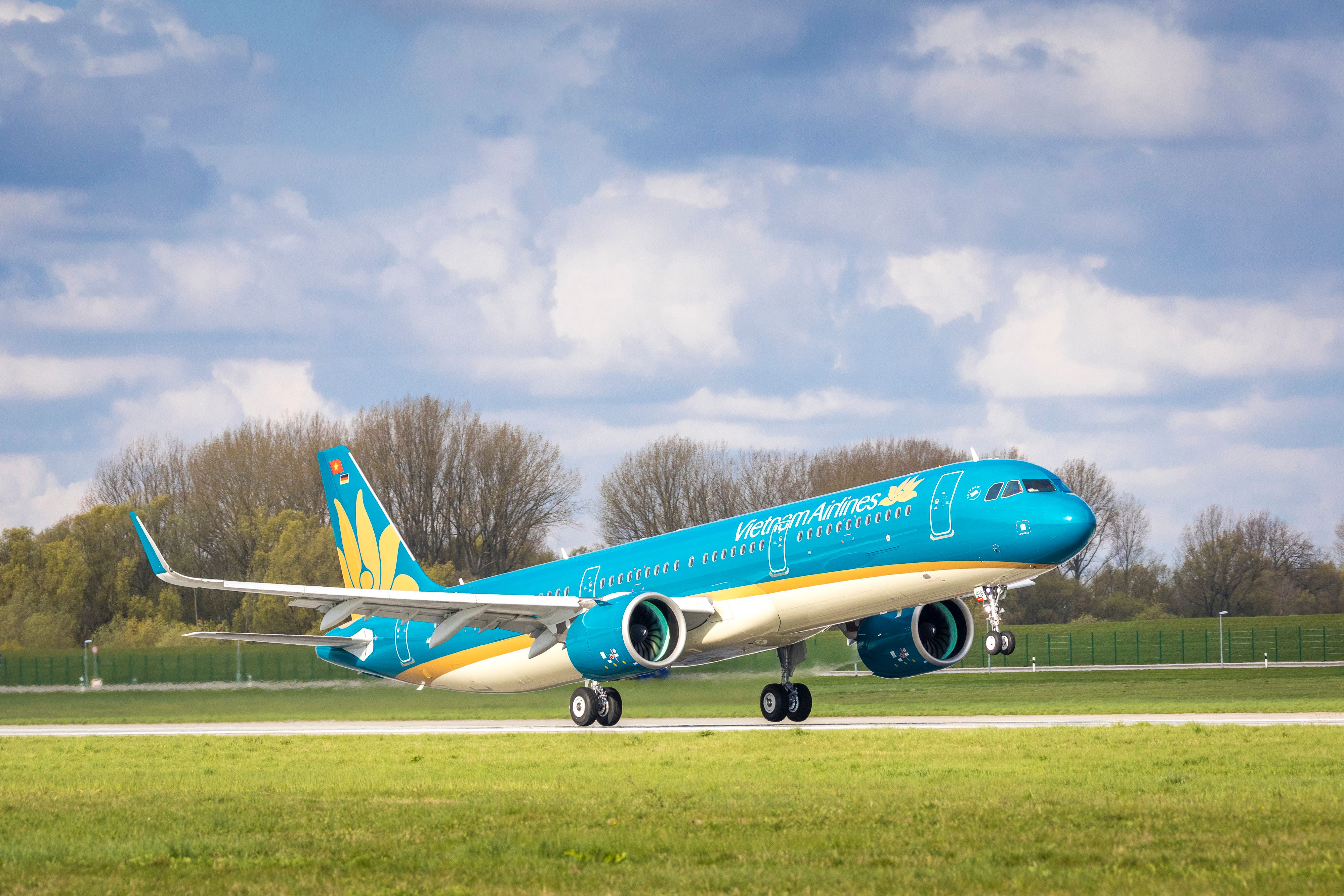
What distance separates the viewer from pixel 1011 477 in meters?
25.2

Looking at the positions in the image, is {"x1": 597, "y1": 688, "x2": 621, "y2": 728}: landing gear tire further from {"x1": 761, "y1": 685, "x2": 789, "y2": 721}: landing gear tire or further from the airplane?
{"x1": 761, "y1": 685, "x2": 789, "y2": 721}: landing gear tire

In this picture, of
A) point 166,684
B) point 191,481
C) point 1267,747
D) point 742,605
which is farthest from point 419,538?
point 1267,747

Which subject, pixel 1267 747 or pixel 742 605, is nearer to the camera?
pixel 1267 747

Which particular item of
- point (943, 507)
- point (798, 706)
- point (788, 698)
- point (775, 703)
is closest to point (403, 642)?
point (775, 703)

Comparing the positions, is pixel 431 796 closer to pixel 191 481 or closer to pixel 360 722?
pixel 360 722

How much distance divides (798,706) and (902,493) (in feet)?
23.8

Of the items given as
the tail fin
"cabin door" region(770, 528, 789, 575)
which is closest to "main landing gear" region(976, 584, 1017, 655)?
"cabin door" region(770, 528, 789, 575)

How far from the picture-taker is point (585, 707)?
3039 centimetres

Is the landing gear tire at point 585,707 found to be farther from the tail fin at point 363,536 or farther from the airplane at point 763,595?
the tail fin at point 363,536

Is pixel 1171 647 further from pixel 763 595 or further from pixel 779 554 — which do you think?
pixel 779 554

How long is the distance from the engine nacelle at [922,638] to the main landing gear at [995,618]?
3333mm

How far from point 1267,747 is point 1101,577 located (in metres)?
93.3

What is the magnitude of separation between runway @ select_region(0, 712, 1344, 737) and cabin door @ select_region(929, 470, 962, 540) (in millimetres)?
3591

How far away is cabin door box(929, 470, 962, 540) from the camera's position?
83.6 feet
